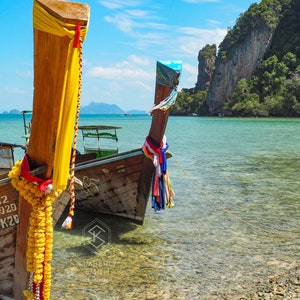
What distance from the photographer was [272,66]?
109 metres

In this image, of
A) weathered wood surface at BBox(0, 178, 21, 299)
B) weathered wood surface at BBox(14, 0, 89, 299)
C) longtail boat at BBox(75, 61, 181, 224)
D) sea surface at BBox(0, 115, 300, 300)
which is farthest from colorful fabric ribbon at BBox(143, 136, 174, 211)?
weathered wood surface at BBox(14, 0, 89, 299)

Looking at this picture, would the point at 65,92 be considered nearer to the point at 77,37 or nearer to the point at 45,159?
the point at 77,37

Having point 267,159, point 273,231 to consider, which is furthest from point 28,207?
point 267,159

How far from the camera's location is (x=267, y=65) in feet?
364

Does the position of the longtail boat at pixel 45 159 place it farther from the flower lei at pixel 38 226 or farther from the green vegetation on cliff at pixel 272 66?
the green vegetation on cliff at pixel 272 66

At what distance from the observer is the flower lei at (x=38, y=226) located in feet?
12.9

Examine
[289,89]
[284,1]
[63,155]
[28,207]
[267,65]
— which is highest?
[284,1]

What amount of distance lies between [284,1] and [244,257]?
133172mm

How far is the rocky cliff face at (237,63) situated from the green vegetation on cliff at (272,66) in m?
1.72

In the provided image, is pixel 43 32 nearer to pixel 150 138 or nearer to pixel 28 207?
pixel 28 207

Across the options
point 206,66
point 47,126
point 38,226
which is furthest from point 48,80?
point 206,66

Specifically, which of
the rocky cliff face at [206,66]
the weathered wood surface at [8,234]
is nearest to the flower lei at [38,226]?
the weathered wood surface at [8,234]

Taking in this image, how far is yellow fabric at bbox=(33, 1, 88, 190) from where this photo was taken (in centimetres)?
311

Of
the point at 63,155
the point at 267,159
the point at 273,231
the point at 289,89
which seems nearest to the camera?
the point at 63,155
